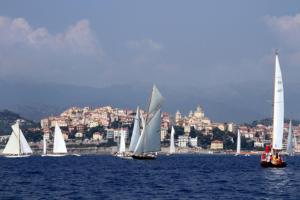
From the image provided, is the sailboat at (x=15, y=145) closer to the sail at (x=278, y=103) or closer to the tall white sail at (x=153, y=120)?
the tall white sail at (x=153, y=120)

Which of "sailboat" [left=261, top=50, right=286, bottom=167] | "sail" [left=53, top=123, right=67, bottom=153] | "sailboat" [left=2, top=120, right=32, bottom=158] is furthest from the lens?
"sail" [left=53, top=123, right=67, bottom=153]

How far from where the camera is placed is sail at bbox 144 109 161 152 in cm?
10031

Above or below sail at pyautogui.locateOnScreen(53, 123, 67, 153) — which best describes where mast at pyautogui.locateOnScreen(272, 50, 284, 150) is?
above

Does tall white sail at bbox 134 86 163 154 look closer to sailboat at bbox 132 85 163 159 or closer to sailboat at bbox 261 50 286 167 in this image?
sailboat at bbox 132 85 163 159

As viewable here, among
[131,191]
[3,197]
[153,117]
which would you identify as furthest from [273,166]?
[3,197]

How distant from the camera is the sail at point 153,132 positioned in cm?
10031

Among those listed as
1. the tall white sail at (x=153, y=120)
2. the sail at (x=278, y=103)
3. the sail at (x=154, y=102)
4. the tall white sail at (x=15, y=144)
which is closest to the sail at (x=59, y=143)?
the tall white sail at (x=15, y=144)

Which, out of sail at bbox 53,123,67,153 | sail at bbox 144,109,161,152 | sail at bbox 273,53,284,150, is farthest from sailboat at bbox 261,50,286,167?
sail at bbox 53,123,67,153

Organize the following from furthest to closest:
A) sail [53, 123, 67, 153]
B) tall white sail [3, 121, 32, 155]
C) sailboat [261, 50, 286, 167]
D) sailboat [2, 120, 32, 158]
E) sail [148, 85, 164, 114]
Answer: sail [53, 123, 67, 153]
sailboat [2, 120, 32, 158]
tall white sail [3, 121, 32, 155]
sail [148, 85, 164, 114]
sailboat [261, 50, 286, 167]

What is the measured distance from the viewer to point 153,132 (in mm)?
100625

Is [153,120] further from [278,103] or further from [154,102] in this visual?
[278,103]

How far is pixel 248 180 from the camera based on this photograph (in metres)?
60.9

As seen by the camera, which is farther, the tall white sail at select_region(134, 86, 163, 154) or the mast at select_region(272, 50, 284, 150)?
the tall white sail at select_region(134, 86, 163, 154)

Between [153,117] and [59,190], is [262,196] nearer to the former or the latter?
[59,190]
